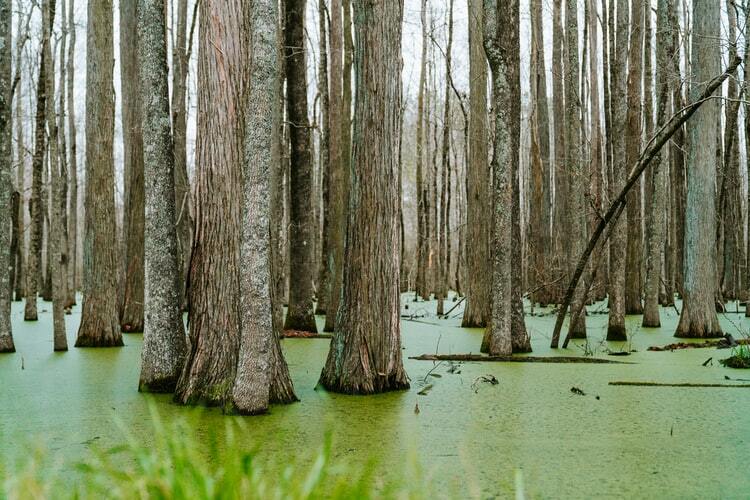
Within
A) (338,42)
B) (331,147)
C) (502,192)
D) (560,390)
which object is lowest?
(560,390)

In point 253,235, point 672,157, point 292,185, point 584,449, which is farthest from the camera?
point 672,157

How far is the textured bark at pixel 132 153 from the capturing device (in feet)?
29.6

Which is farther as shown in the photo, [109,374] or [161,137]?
[109,374]

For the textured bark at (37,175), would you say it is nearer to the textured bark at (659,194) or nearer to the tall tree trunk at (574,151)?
the tall tree trunk at (574,151)

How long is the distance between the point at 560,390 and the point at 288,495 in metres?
3.45

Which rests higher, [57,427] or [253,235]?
[253,235]

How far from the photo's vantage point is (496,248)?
20.9 ft

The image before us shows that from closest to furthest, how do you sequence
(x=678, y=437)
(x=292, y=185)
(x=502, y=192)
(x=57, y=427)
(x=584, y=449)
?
1. (x=584, y=449)
2. (x=678, y=437)
3. (x=57, y=427)
4. (x=502, y=192)
5. (x=292, y=185)

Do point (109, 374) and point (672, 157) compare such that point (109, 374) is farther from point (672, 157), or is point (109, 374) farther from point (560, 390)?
point (672, 157)

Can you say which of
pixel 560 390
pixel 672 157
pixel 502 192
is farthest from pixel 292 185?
pixel 672 157

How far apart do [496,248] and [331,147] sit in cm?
388

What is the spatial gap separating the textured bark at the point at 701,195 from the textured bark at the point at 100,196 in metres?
6.21

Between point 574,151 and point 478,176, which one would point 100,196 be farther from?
Result: point 574,151

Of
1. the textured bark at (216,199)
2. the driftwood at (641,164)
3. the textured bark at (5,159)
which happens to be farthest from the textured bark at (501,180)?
the textured bark at (5,159)
